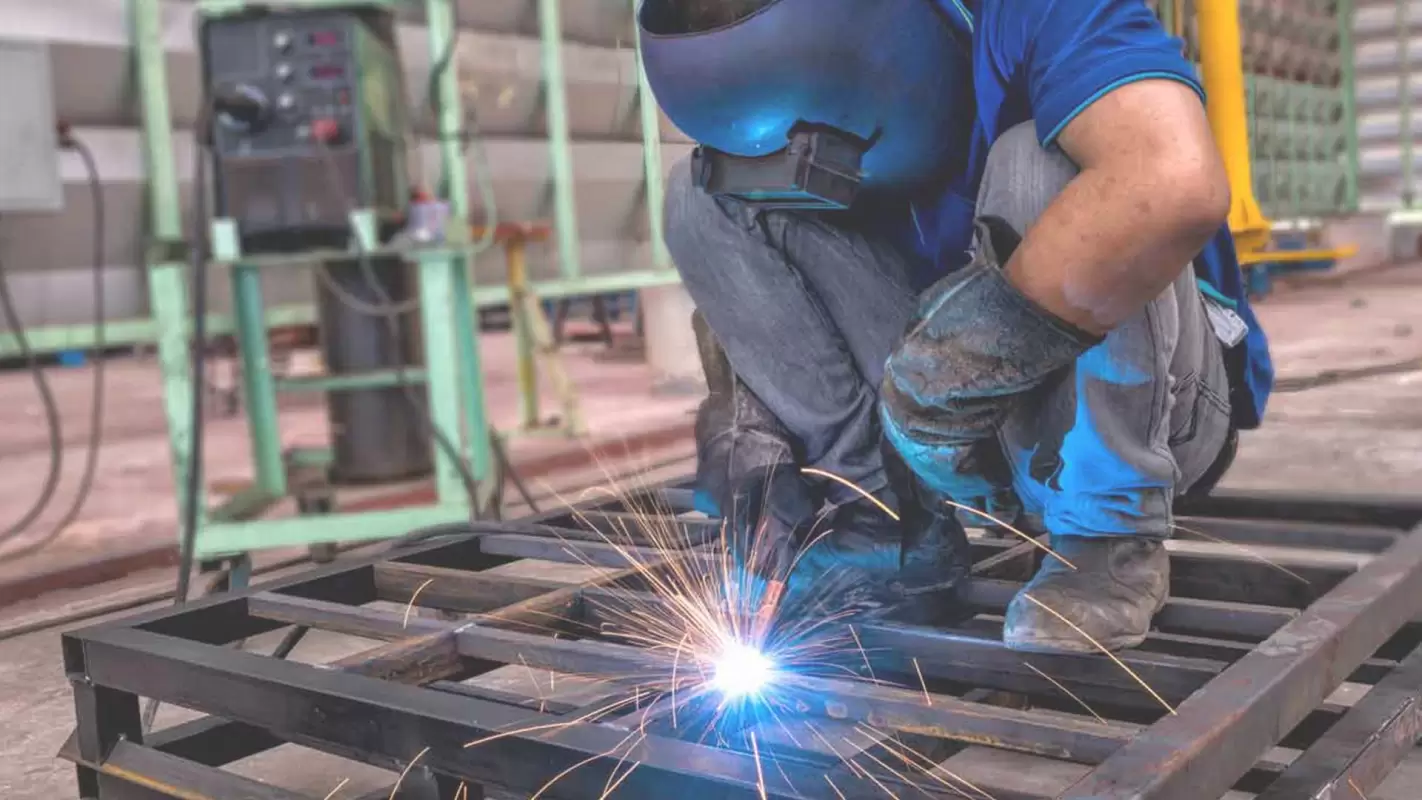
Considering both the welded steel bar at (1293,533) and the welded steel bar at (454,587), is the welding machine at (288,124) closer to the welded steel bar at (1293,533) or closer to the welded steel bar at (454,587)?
the welded steel bar at (454,587)

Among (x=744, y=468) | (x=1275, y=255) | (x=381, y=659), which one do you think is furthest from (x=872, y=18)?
(x=1275, y=255)

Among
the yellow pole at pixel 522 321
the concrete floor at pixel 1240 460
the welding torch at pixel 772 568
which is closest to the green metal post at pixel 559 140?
the yellow pole at pixel 522 321

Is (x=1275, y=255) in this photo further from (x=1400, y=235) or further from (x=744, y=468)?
(x=744, y=468)

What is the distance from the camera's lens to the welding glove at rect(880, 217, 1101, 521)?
98 centimetres

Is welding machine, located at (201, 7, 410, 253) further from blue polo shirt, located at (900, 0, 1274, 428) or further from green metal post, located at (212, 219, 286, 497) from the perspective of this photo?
blue polo shirt, located at (900, 0, 1274, 428)

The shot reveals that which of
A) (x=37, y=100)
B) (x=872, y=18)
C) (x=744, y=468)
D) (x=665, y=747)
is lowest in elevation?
(x=665, y=747)

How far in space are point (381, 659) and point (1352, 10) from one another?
9.53 metres

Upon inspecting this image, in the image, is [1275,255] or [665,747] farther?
[1275,255]

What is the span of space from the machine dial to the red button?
8 cm

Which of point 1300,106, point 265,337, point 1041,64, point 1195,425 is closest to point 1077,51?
point 1041,64

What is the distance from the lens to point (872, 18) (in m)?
1.05

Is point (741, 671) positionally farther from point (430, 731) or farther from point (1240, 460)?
point (1240, 460)

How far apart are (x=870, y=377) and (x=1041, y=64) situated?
1.40ft

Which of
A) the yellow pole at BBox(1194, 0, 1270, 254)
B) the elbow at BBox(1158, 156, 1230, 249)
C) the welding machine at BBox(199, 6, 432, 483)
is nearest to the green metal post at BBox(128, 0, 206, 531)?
the welding machine at BBox(199, 6, 432, 483)
